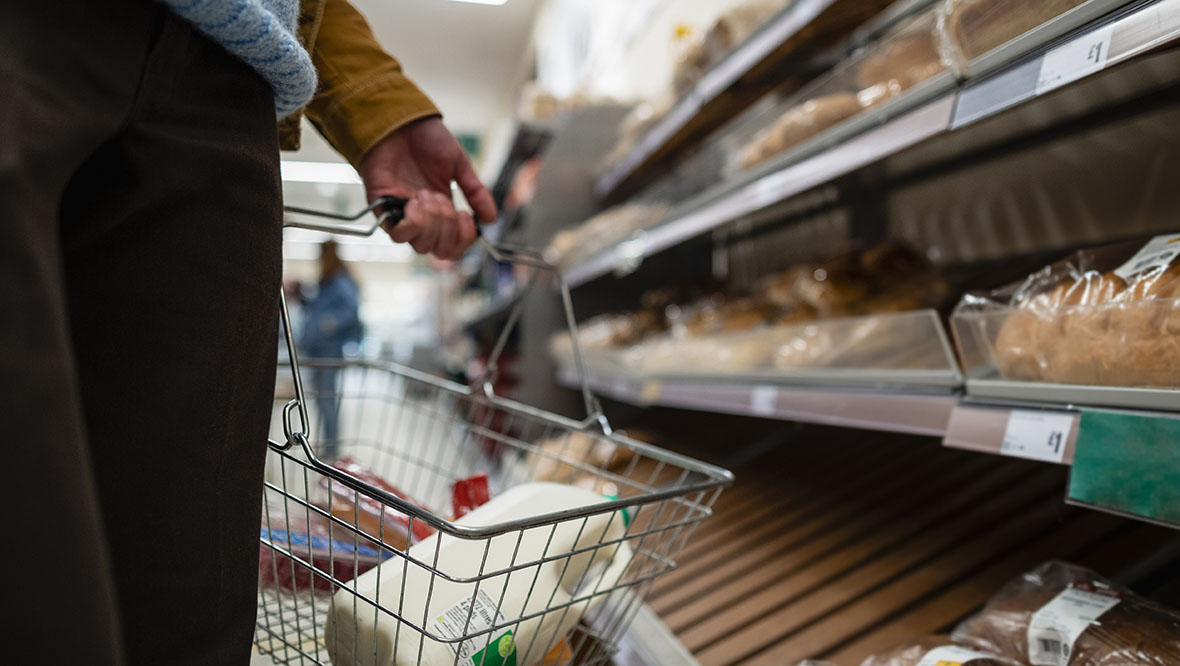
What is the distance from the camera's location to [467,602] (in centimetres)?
68

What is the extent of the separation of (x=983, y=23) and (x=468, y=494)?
963 millimetres

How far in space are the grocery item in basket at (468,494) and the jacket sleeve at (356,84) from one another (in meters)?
0.43

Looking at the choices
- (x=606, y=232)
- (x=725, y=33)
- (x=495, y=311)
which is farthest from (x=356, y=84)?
(x=495, y=311)

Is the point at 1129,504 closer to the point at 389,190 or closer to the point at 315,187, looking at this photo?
the point at 389,190

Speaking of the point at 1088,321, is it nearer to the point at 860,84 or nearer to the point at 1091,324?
the point at 1091,324

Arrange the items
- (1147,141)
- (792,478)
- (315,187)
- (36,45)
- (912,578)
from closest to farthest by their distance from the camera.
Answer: (36,45) < (912,578) < (1147,141) < (792,478) < (315,187)

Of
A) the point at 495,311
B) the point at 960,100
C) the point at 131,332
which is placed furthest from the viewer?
the point at 495,311

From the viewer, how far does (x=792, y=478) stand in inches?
70.3

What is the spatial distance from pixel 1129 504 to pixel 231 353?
82 cm

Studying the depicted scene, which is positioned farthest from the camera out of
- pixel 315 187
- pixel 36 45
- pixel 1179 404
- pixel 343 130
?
pixel 315 187

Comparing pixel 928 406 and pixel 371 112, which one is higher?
pixel 371 112

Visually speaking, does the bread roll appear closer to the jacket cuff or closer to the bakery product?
the bakery product

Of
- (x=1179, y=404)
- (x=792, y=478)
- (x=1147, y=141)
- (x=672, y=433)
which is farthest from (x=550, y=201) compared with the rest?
(x=1179, y=404)

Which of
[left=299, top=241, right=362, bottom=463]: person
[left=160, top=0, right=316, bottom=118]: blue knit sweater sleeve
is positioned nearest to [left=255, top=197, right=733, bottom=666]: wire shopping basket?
[left=160, top=0, right=316, bottom=118]: blue knit sweater sleeve
